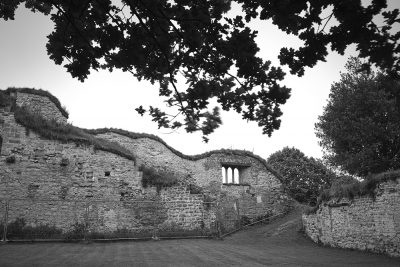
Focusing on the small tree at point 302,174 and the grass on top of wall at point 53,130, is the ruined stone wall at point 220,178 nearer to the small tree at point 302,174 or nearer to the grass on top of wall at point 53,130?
the grass on top of wall at point 53,130

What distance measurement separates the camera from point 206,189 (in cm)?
2169

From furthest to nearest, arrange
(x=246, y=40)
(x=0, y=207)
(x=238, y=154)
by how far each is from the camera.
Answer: (x=238, y=154), (x=0, y=207), (x=246, y=40)

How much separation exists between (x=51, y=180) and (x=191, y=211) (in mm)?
6874

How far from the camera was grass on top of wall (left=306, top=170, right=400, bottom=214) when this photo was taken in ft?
34.5

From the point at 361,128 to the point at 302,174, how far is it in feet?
31.6

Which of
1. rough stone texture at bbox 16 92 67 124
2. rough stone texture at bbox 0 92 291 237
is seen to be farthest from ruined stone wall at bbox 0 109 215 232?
rough stone texture at bbox 16 92 67 124

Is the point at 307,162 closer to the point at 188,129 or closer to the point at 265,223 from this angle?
the point at 265,223

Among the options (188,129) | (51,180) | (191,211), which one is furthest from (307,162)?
(188,129)

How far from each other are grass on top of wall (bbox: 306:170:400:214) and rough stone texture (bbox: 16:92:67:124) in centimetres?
1405

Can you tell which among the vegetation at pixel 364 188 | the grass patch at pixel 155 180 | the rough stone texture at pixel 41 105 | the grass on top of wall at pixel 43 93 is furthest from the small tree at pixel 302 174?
the rough stone texture at pixel 41 105

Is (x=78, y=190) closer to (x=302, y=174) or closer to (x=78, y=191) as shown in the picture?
(x=78, y=191)

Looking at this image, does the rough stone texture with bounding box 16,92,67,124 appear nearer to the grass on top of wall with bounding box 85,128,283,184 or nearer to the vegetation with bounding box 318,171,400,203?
the grass on top of wall with bounding box 85,128,283,184

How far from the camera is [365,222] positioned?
1105cm

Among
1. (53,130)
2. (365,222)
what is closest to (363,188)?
(365,222)
